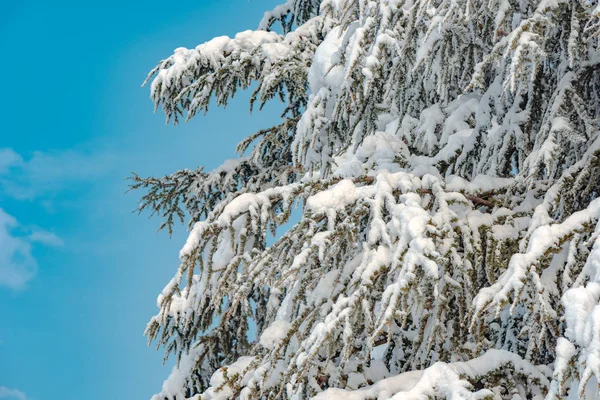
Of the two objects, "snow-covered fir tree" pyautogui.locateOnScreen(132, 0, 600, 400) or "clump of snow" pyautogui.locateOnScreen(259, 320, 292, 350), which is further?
"clump of snow" pyautogui.locateOnScreen(259, 320, 292, 350)

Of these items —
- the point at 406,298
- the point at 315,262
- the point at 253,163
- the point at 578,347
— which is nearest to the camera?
the point at 578,347

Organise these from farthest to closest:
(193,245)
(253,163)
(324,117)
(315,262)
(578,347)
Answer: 1. (253,163)
2. (324,117)
3. (193,245)
4. (315,262)
5. (578,347)

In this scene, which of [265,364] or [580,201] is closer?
[265,364]

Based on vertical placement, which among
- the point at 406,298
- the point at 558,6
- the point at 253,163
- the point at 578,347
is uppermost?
the point at 253,163

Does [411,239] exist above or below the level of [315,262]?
below

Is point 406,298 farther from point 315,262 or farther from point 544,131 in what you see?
point 544,131

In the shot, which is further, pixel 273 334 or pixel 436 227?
pixel 273 334

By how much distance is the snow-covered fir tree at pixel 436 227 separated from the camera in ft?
6.81

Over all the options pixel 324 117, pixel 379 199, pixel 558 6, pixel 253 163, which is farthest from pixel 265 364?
pixel 253 163

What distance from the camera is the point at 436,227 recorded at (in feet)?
7.68

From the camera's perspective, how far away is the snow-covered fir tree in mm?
2076

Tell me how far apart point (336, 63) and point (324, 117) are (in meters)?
0.30

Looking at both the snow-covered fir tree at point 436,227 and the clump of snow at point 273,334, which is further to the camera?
the clump of snow at point 273,334

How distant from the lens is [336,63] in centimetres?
296
